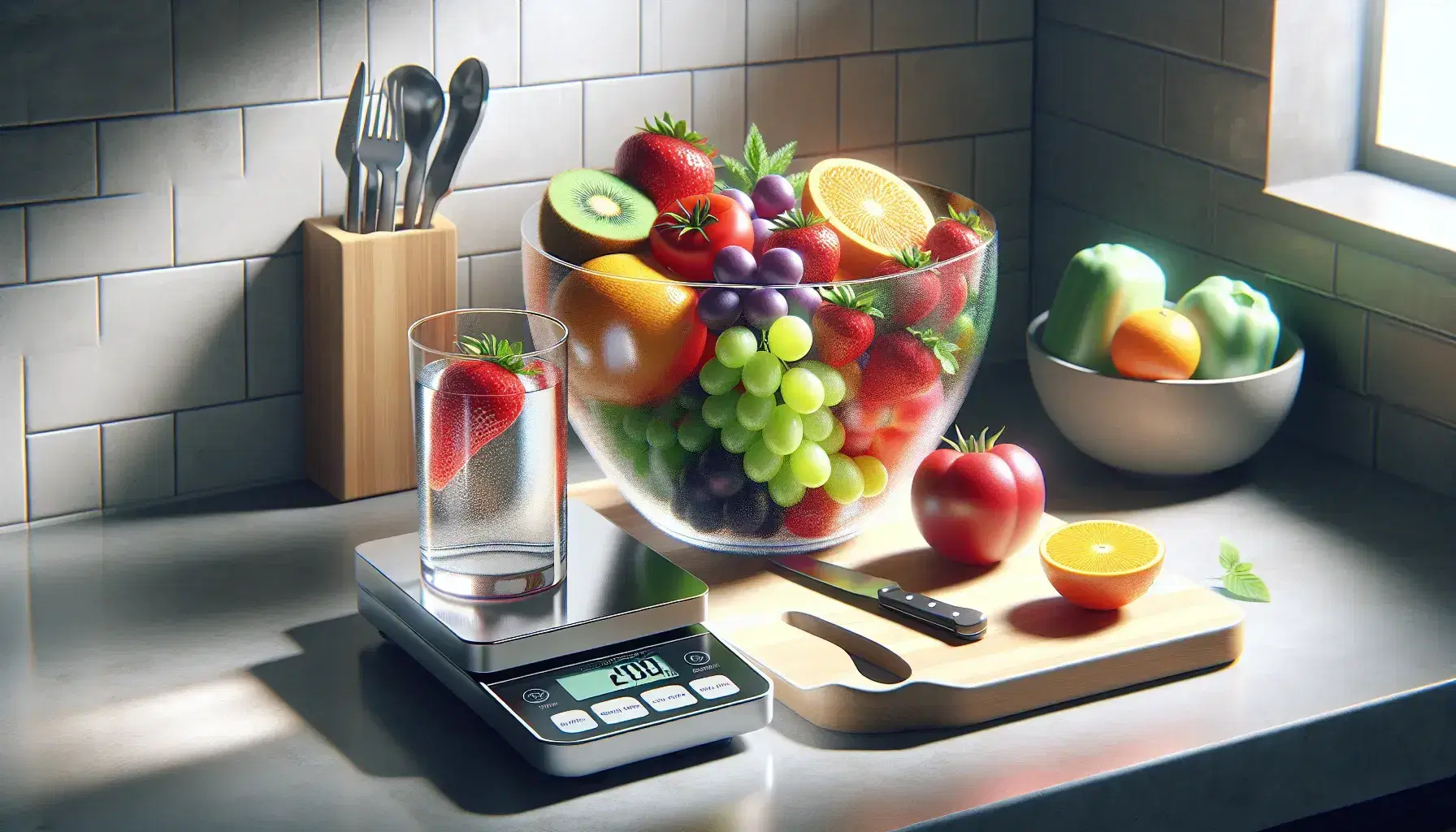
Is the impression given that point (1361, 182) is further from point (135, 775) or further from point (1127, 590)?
point (135, 775)

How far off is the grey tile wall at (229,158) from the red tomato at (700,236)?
14.7 inches

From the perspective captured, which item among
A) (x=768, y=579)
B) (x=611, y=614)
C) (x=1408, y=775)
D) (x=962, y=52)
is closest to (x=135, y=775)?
(x=611, y=614)

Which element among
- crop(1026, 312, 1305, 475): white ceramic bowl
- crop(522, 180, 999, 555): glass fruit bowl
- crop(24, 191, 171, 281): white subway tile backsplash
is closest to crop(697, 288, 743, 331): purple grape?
crop(522, 180, 999, 555): glass fruit bowl

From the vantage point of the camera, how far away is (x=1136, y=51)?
172 centimetres

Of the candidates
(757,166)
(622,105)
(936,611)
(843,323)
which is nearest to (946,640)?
(936,611)

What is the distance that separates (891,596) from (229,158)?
2.30 feet

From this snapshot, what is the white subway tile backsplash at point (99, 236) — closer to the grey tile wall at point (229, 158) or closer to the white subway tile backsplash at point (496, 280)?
the grey tile wall at point (229, 158)

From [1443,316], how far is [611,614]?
80 centimetres

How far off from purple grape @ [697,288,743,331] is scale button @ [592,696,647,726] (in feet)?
0.97

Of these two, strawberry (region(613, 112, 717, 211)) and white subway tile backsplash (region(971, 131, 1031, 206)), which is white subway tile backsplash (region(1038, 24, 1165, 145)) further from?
strawberry (region(613, 112, 717, 211))

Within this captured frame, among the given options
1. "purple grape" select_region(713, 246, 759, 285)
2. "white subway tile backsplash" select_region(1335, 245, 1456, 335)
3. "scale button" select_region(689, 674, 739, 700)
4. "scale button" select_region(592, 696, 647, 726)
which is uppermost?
"purple grape" select_region(713, 246, 759, 285)

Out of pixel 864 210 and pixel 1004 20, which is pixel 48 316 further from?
pixel 1004 20

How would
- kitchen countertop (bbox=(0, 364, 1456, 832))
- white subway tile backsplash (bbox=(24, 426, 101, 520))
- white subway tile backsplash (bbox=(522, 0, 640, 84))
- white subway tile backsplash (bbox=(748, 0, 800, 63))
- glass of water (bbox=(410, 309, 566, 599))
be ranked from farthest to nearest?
white subway tile backsplash (bbox=(748, 0, 800, 63))
white subway tile backsplash (bbox=(522, 0, 640, 84))
white subway tile backsplash (bbox=(24, 426, 101, 520))
glass of water (bbox=(410, 309, 566, 599))
kitchen countertop (bbox=(0, 364, 1456, 832))

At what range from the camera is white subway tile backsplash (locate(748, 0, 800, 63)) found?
1.67 metres
